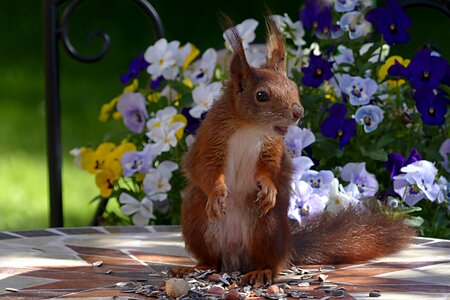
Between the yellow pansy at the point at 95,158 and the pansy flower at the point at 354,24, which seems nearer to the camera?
the pansy flower at the point at 354,24

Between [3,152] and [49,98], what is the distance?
1845 millimetres

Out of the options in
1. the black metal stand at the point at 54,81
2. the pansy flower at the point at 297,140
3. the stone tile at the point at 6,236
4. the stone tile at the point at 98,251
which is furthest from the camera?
the black metal stand at the point at 54,81

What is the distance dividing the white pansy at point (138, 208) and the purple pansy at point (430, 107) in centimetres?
89

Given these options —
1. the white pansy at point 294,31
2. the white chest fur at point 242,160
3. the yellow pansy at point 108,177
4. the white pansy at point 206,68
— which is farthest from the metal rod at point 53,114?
the white chest fur at point 242,160

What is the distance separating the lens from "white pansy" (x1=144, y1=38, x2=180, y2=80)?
11.1 ft

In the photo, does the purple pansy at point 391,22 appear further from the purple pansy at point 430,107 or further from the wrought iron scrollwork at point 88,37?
the wrought iron scrollwork at point 88,37

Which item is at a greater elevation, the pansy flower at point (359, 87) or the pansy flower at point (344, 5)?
the pansy flower at point (344, 5)

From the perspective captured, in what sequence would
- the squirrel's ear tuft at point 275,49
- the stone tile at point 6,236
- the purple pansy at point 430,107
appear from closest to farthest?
the squirrel's ear tuft at point 275,49 → the stone tile at point 6,236 → the purple pansy at point 430,107

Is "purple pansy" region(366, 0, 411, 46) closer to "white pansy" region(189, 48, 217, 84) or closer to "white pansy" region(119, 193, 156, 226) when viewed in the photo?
"white pansy" region(189, 48, 217, 84)

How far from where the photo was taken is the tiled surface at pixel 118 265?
→ 1959 millimetres

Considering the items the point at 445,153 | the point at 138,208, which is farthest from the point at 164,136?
the point at 445,153

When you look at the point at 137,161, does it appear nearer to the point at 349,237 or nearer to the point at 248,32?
the point at 248,32

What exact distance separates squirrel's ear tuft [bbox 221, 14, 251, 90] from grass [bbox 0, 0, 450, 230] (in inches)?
87.3

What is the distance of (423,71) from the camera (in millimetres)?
3070
